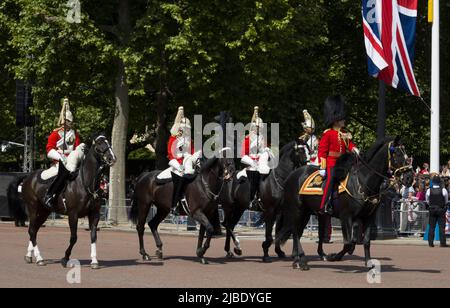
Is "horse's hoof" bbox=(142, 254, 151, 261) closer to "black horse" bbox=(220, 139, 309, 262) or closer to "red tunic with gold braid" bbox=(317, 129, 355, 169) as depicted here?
"black horse" bbox=(220, 139, 309, 262)

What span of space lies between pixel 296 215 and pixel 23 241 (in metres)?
11.1

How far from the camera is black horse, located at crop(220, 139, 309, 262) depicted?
21062mm

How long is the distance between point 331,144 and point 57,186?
18.5ft

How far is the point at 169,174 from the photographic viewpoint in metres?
21.7

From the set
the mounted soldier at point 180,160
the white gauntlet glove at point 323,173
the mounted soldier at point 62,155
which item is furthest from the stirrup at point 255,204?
the mounted soldier at point 62,155

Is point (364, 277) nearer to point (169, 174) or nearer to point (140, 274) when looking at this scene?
point (140, 274)

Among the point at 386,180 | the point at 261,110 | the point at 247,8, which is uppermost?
the point at 247,8

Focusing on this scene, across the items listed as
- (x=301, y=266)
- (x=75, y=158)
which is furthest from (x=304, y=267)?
(x=75, y=158)

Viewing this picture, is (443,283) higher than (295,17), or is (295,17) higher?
(295,17)

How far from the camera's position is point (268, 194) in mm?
21812

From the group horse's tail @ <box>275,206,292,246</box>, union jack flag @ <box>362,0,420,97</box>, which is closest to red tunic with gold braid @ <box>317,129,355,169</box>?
horse's tail @ <box>275,206,292,246</box>

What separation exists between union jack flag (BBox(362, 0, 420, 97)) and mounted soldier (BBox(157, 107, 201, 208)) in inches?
362

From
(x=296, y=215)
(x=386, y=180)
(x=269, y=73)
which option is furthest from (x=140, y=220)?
(x=269, y=73)

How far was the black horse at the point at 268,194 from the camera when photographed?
21.1 m
